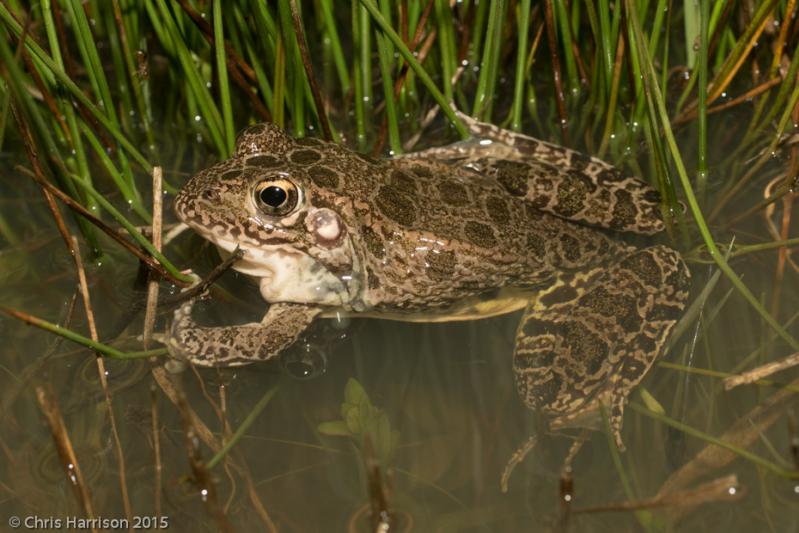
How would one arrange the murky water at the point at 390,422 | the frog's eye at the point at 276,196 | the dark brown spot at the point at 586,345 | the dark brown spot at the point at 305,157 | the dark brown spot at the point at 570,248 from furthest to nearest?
the dark brown spot at the point at 570,248
the dark brown spot at the point at 305,157
the dark brown spot at the point at 586,345
the frog's eye at the point at 276,196
the murky water at the point at 390,422

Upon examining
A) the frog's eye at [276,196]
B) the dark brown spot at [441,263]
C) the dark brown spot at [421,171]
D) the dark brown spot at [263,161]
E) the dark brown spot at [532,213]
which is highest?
the dark brown spot at [263,161]

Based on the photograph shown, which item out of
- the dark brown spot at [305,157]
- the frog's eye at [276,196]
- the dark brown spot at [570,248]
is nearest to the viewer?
the frog's eye at [276,196]

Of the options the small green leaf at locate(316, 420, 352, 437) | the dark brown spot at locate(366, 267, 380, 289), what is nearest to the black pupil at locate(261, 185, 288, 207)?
the dark brown spot at locate(366, 267, 380, 289)

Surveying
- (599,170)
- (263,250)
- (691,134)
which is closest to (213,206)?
(263,250)

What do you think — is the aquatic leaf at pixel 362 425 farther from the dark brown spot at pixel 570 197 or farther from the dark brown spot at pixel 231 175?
the dark brown spot at pixel 570 197

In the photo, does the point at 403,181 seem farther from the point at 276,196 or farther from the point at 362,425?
the point at 362,425

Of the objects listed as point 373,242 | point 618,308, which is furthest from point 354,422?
point 618,308

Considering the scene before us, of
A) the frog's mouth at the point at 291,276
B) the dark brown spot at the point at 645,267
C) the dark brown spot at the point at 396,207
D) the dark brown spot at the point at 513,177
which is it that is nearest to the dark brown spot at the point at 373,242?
the dark brown spot at the point at 396,207
